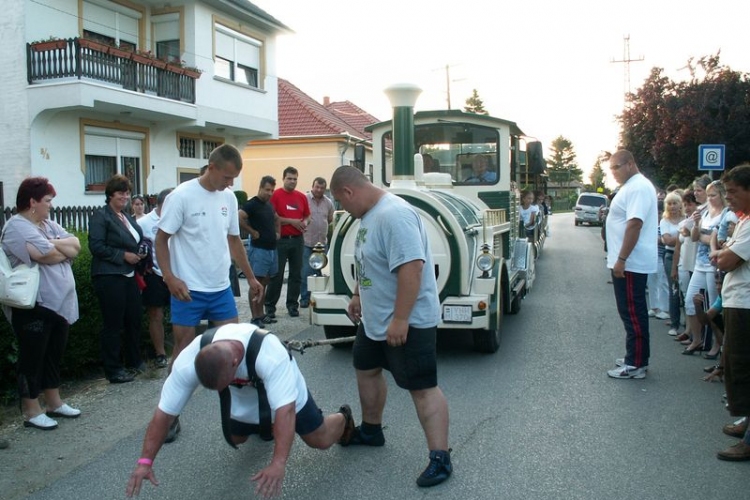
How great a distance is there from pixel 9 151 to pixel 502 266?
11974 millimetres

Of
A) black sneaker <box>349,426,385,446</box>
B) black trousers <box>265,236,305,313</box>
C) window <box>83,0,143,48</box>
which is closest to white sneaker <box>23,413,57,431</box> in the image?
black sneaker <box>349,426,385,446</box>

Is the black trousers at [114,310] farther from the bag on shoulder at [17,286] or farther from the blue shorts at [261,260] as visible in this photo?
the blue shorts at [261,260]

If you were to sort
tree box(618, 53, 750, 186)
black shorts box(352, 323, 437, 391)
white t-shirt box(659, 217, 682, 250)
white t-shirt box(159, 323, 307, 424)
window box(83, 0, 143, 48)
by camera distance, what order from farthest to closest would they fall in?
1. tree box(618, 53, 750, 186)
2. window box(83, 0, 143, 48)
3. white t-shirt box(659, 217, 682, 250)
4. black shorts box(352, 323, 437, 391)
5. white t-shirt box(159, 323, 307, 424)

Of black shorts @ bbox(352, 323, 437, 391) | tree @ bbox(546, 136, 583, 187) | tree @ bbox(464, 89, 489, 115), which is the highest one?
tree @ bbox(464, 89, 489, 115)

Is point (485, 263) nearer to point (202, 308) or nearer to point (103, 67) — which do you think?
point (202, 308)

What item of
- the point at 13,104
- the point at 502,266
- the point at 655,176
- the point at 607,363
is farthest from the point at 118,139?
the point at 655,176

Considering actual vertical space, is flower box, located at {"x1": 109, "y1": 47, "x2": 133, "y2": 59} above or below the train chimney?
above

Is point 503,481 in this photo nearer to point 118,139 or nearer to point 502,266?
point 502,266

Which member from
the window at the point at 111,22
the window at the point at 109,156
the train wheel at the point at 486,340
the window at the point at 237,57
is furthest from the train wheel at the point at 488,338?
the window at the point at 237,57

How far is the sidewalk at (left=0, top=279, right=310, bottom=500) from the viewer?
4199 mm

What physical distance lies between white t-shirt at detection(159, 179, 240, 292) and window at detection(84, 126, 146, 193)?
12341 mm

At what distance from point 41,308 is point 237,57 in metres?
16.5

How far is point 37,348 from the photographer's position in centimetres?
494

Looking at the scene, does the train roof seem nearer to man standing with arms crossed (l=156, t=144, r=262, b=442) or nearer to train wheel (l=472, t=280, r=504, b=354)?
train wheel (l=472, t=280, r=504, b=354)
